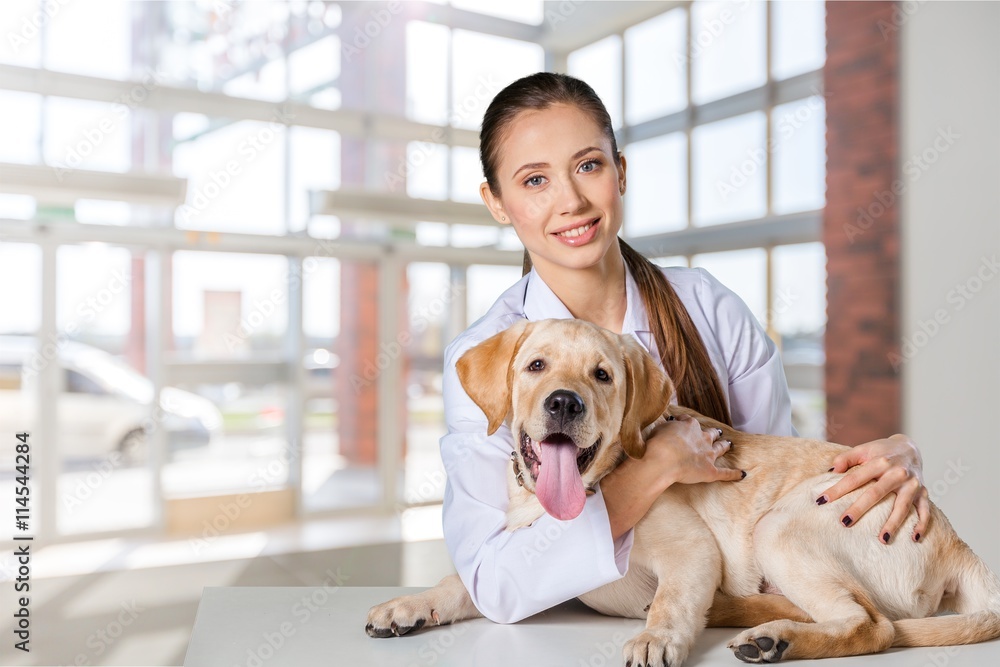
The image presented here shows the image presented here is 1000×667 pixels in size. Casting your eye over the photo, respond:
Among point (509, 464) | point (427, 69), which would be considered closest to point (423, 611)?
point (509, 464)

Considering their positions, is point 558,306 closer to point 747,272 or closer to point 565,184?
point 565,184

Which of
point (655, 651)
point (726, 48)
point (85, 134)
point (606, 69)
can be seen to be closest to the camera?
point (655, 651)

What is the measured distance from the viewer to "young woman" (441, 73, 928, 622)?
5.28 ft

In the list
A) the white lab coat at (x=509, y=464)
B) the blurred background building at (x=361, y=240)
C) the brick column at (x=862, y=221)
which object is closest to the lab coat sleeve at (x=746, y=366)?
the white lab coat at (x=509, y=464)

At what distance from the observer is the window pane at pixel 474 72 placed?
31.4ft

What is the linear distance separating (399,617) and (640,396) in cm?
67

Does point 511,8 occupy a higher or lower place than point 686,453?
higher

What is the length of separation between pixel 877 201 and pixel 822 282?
105 cm

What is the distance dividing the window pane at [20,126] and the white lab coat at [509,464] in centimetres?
705

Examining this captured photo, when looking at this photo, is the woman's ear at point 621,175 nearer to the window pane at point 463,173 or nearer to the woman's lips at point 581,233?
the woman's lips at point 581,233

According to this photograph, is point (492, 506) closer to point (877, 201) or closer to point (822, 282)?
point (877, 201)

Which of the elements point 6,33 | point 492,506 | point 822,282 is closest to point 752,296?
point 822,282

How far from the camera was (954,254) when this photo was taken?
18.5 ft

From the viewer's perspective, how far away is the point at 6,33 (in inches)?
285
